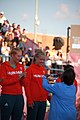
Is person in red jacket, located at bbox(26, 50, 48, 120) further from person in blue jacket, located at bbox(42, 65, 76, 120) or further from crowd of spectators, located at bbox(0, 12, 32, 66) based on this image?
crowd of spectators, located at bbox(0, 12, 32, 66)

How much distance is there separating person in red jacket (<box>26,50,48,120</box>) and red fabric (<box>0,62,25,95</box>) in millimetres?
165

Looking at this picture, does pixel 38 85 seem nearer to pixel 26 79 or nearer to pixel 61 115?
pixel 26 79

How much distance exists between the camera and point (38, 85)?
5.22 meters

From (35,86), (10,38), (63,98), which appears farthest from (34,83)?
(10,38)

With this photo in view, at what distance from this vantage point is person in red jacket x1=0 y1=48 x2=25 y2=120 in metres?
5.07

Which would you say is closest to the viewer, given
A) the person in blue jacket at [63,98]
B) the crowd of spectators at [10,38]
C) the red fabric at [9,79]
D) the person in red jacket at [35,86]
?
the person in blue jacket at [63,98]

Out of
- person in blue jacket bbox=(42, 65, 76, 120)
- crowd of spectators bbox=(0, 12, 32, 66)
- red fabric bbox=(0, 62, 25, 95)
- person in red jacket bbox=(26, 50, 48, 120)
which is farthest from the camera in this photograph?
crowd of spectators bbox=(0, 12, 32, 66)

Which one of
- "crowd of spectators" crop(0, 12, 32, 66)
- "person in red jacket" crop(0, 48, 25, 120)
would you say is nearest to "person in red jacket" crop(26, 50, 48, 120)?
"person in red jacket" crop(0, 48, 25, 120)

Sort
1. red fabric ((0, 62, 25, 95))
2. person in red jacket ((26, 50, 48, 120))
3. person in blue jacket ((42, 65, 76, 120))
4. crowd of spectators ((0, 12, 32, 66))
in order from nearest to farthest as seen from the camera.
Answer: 1. person in blue jacket ((42, 65, 76, 120))
2. red fabric ((0, 62, 25, 95))
3. person in red jacket ((26, 50, 48, 120))
4. crowd of spectators ((0, 12, 32, 66))

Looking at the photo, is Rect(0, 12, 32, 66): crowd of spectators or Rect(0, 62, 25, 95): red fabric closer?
Rect(0, 62, 25, 95): red fabric

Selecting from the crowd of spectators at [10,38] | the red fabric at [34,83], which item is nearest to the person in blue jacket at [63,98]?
the red fabric at [34,83]

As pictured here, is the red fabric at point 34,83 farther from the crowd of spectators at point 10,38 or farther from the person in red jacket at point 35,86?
the crowd of spectators at point 10,38

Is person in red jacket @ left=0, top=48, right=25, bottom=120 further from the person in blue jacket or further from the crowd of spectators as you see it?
the crowd of spectators

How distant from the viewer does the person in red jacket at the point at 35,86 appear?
17.0 feet
